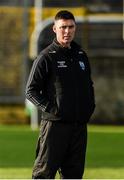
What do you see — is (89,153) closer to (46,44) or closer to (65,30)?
(65,30)

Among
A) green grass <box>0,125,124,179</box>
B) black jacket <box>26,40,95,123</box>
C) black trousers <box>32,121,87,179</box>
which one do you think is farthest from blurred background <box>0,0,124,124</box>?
black jacket <box>26,40,95,123</box>

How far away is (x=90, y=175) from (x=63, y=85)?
4.71 metres

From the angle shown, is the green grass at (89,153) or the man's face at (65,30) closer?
the man's face at (65,30)

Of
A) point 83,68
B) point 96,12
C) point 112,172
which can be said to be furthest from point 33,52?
point 83,68

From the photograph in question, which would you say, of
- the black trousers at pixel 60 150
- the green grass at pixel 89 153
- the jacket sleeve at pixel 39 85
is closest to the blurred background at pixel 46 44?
the green grass at pixel 89 153

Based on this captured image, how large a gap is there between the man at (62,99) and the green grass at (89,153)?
392cm

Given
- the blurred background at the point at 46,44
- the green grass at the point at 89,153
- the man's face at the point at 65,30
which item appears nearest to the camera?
the man's face at the point at 65,30

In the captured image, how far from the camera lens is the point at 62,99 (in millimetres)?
8070

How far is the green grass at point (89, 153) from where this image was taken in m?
12.9

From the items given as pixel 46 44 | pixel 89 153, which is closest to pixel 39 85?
pixel 89 153

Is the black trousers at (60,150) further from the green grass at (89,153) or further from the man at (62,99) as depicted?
the green grass at (89,153)

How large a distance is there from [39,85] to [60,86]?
0.72ft

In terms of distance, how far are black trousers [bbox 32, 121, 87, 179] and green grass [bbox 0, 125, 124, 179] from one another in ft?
12.7

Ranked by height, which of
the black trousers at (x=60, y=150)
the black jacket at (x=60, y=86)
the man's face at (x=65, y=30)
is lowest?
the black trousers at (x=60, y=150)
